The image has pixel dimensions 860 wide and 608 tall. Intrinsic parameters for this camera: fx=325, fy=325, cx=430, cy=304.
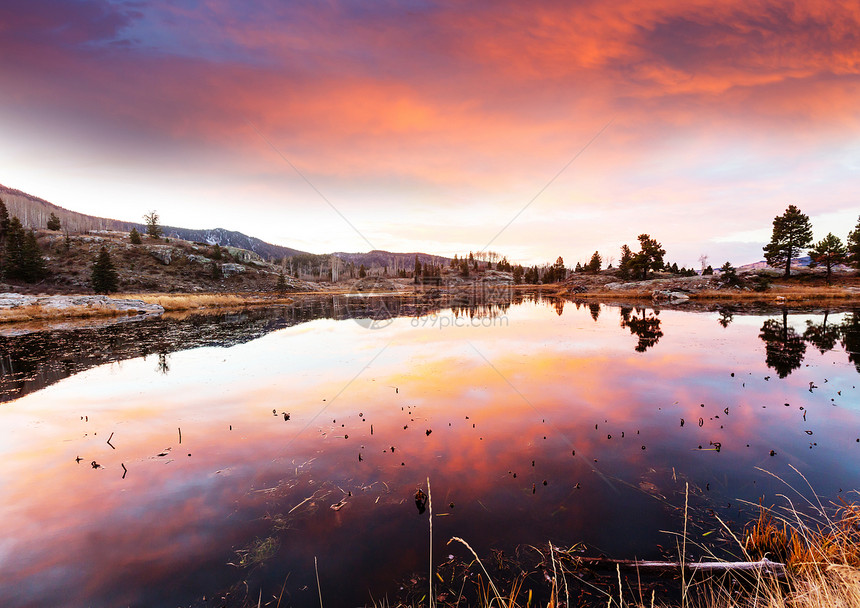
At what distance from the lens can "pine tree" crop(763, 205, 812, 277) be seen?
59.2 m

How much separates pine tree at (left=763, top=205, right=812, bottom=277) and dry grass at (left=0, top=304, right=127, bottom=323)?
104837 millimetres

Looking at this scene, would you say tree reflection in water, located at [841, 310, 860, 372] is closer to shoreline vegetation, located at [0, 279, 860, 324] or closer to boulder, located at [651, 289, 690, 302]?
shoreline vegetation, located at [0, 279, 860, 324]

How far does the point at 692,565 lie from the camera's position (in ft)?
12.7

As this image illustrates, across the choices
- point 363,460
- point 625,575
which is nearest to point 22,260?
point 363,460

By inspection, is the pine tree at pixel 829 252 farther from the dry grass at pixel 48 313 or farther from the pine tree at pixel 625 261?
the dry grass at pixel 48 313

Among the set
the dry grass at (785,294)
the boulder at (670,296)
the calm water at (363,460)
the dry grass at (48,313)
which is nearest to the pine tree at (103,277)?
the dry grass at (48,313)

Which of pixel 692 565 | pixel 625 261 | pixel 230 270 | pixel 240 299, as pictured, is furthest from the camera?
pixel 230 270

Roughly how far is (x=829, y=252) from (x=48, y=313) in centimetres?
11457

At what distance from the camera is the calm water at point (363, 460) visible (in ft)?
15.6

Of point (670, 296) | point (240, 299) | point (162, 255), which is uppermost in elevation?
point (162, 255)

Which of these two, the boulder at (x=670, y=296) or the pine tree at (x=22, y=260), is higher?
the pine tree at (x=22, y=260)

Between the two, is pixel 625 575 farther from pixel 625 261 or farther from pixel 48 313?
pixel 625 261

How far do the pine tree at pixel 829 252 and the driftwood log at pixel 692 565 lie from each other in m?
87.5

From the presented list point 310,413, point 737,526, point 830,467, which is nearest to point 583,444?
point 737,526
